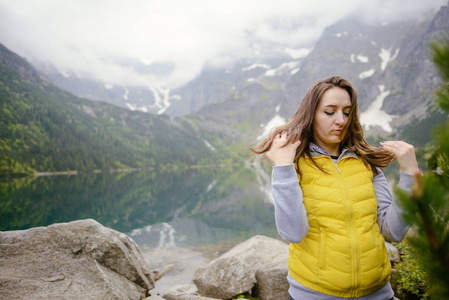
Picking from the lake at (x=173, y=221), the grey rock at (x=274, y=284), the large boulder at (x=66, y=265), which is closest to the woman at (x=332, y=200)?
the grey rock at (x=274, y=284)

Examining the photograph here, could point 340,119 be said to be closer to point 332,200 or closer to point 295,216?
point 332,200

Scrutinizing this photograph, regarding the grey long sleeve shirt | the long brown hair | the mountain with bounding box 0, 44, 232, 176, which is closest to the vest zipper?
the grey long sleeve shirt

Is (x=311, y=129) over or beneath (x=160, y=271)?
over

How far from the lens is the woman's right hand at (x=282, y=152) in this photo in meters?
2.19

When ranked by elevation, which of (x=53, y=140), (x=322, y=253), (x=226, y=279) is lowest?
(x=226, y=279)

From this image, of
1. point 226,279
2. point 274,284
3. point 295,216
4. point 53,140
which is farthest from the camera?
point 53,140

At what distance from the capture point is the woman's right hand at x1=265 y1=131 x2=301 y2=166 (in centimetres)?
219

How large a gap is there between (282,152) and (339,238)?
831 millimetres

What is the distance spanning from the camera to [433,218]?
1.06 metres

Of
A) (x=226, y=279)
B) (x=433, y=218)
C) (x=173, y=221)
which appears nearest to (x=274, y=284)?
(x=226, y=279)

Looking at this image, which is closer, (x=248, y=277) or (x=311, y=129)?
(x=311, y=129)

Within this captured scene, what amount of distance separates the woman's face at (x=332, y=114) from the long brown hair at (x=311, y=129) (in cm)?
5

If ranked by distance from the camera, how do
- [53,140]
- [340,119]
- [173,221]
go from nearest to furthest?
[340,119] → [173,221] → [53,140]

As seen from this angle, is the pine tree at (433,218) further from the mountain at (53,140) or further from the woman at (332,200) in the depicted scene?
the mountain at (53,140)
